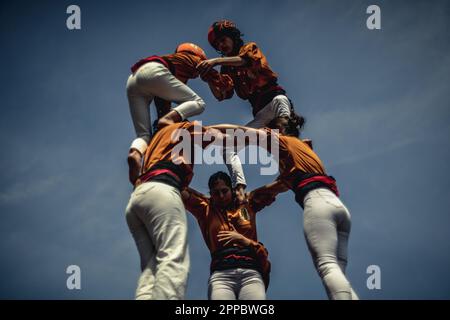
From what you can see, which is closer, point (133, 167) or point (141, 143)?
point (133, 167)

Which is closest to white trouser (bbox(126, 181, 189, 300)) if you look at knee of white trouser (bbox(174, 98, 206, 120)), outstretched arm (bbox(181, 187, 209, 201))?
knee of white trouser (bbox(174, 98, 206, 120))

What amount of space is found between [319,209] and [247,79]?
10.7 feet

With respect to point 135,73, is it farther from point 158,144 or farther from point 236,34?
point 236,34

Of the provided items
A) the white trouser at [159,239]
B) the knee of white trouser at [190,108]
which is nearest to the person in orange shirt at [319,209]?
the knee of white trouser at [190,108]

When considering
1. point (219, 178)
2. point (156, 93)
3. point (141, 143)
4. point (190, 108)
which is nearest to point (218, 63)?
point (156, 93)

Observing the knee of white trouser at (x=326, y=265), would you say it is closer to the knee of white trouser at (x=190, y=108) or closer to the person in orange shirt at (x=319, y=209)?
the person in orange shirt at (x=319, y=209)

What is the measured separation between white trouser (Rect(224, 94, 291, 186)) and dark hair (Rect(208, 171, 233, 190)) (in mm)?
331

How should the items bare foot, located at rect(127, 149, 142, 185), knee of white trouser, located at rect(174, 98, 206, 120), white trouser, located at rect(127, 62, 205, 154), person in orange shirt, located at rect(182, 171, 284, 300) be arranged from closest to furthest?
bare foot, located at rect(127, 149, 142, 185), knee of white trouser, located at rect(174, 98, 206, 120), person in orange shirt, located at rect(182, 171, 284, 300), white trouser, located at rect(127, 62, 205, 154)

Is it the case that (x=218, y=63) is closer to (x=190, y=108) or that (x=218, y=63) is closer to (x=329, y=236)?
(x=190, y=108)

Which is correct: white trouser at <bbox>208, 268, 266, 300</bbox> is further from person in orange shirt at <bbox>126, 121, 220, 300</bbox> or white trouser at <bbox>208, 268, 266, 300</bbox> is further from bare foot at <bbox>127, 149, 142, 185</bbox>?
bare foot at <bbox>127, 149, 142, 185</bbox>

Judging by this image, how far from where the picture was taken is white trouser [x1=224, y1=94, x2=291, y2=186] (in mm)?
7574

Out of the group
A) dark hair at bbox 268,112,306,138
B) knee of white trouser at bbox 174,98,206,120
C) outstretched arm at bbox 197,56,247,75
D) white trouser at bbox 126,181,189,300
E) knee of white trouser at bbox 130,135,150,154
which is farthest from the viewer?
outstretched arm at bbox 197,56,247,75

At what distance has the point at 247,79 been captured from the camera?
8.16m
